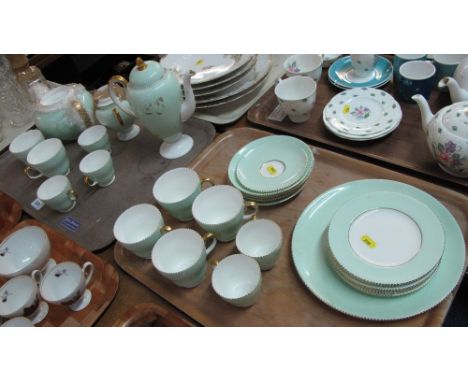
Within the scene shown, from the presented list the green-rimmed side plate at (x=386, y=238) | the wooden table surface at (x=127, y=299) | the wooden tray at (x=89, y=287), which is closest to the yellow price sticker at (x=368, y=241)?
the green-rimmed side plate at (x=386, y=238)

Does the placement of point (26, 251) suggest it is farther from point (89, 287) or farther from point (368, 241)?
point (368, 241)

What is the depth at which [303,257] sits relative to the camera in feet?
2.38

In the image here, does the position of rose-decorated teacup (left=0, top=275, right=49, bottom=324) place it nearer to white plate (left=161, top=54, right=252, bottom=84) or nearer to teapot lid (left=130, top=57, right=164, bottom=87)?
teapot lid (left=130, top=57, right=164, bottom=87)

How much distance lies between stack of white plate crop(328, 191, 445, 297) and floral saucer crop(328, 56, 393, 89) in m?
0.47

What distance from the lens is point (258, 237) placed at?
774mm

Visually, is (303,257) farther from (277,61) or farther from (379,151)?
(277,61)

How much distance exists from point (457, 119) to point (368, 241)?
1.05 ft

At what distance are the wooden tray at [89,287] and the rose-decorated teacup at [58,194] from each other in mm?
99

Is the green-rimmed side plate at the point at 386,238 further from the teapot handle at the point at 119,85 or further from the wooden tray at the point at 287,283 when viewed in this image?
the teapot handle at the point at 119,85

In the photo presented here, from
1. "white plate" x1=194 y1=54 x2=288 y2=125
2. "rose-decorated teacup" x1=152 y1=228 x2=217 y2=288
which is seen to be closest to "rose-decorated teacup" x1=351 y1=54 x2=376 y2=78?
"white plate" x1=194 y1=54 x2=288 y2=125

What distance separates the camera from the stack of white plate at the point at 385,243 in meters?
0.62

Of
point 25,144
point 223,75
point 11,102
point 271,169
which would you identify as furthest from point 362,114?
point 11,102

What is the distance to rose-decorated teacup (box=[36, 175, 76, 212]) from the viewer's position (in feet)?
3.15

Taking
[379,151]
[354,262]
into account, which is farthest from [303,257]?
[379,151]
